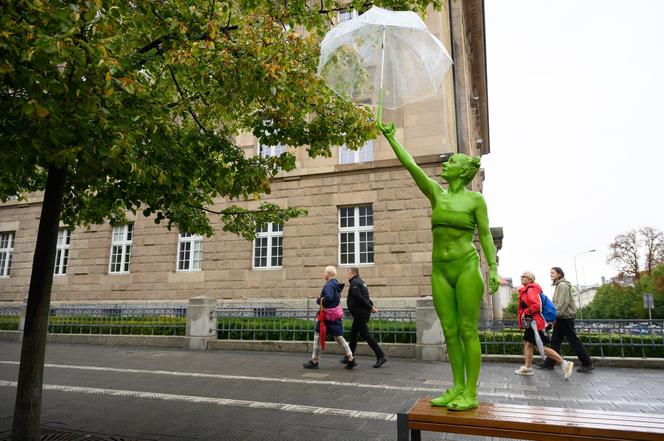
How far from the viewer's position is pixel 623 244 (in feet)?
176

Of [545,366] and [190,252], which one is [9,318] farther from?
[545,366]

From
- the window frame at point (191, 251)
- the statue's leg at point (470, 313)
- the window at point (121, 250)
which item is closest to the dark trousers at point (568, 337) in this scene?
the statue's leg at point (470, 313)

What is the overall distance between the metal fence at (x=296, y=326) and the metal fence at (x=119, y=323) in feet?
5.10

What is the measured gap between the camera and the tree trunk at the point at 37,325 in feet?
14.3

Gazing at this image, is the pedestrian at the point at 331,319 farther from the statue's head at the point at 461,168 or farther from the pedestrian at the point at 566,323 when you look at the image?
the statue's head at the point at 461,168

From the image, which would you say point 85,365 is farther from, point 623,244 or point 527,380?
point 623,244

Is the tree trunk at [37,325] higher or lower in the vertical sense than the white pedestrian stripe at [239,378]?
higher

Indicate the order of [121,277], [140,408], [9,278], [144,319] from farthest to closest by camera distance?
[9,278]
[121,277]
[144,319]
[140,408]

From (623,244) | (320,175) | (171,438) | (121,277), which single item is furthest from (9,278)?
(623,244)

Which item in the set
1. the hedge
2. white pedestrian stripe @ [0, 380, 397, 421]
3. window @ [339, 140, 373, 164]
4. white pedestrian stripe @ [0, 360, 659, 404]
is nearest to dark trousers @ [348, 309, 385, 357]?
white pedestrian stripe @ [0, 360, 659, 404]

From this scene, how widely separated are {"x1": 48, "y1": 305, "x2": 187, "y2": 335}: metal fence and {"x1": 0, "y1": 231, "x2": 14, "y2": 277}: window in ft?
29.4

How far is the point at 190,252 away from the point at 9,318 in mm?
6667

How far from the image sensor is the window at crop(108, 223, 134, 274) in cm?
1981

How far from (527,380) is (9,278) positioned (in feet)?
76.1
